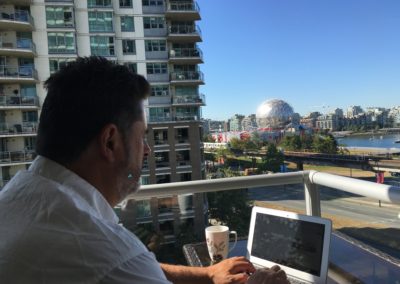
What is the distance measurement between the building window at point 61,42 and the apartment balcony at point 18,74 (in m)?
1.50

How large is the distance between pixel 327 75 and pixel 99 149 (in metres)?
31.6

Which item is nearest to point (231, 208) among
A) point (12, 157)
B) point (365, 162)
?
point (365, 162)

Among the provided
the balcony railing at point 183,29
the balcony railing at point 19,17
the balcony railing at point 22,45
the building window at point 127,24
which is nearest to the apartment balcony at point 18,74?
the balcony railing at point 22,45

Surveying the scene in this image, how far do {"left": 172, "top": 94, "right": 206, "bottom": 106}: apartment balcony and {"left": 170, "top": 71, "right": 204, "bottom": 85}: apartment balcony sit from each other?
76cm

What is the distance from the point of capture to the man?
42cm

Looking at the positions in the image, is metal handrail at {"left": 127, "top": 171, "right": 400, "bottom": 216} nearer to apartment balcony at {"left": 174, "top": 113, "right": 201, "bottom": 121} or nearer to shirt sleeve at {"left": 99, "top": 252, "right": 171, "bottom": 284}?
shirt sleeve at {"left": 99, "top": 252, "right": 171, "bottom": 284}

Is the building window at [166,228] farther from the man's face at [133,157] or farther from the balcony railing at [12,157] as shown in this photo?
the balcony railing at [12,157]

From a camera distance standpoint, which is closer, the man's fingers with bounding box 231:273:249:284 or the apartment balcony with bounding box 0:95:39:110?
the man's fingers with bounding box 231:273:249:284

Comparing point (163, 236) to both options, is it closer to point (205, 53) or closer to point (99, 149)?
point (99, 149)

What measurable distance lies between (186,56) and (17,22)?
27.3ft

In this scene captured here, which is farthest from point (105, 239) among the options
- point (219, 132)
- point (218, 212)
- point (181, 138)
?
point (181, 138)

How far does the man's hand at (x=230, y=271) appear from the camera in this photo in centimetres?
84

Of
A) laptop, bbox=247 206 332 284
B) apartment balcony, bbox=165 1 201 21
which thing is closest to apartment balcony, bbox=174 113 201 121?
apartment balcony, bbox=165 1 201 21

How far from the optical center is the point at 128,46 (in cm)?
1927
